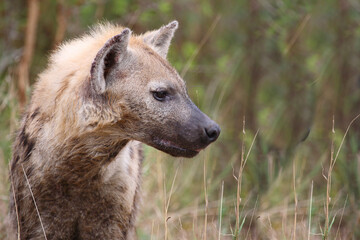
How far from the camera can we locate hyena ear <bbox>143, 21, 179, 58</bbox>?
15.9 ft

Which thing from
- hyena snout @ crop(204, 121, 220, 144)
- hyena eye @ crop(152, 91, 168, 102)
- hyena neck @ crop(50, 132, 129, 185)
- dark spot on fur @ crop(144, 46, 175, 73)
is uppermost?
dark spot on fur @ crop(144, 46, 175, 73)

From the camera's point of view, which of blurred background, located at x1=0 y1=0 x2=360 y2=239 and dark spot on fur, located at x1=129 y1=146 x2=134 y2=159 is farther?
blurred background, located at x1=0 y1=0 x2=360 y2=239

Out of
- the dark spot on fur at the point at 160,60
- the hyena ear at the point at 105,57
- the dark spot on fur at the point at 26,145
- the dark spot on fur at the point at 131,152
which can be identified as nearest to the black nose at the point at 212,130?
the dark spot on fur at the point at 160,60

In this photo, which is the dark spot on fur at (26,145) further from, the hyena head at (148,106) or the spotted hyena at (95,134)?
the hyena head at (148,106)

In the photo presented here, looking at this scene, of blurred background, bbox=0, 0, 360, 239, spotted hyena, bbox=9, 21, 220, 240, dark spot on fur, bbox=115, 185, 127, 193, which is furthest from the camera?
blurred background, bbox=0, 0, 360, 239

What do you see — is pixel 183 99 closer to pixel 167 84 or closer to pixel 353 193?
pixel 167 84

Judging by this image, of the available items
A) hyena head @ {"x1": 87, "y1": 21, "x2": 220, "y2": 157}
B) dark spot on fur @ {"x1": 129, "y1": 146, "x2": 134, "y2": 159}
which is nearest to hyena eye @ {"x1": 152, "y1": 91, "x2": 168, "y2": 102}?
hyena head @ {"x1": 87, "y1": 21, "x2": 220, "y2": 157}

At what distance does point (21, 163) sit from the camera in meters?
4.37

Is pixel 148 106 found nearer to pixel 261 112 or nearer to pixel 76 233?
pixel 76 233

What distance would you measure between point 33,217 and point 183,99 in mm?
1509

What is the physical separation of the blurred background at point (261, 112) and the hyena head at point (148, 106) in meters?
1.14

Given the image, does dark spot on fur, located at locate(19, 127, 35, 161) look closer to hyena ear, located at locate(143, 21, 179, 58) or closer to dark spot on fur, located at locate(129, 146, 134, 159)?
dark spot on fur, located at locate(129, 146, 134, 159)

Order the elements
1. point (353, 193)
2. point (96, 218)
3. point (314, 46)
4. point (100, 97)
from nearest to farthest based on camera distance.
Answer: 1. point (100, 97)
2. point (96, 218)
3. point (353, 193)
4. point (314, 46)

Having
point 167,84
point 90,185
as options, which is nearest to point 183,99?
point 167,84
